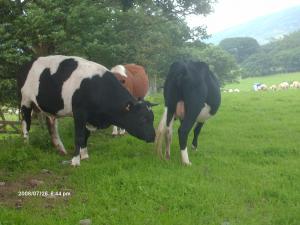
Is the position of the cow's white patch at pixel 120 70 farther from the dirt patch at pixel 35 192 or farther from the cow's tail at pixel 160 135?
the dirt patch at pixel 35 192

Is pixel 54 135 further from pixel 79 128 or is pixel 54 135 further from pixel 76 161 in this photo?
pixel 76 161

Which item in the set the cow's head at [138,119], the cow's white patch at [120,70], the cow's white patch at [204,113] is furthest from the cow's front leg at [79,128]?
the cow's white patch at [120,70]

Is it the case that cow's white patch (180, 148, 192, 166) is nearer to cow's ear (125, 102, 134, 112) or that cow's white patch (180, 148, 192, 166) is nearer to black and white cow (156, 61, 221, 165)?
black and white cow (156, 61, 221, 165)

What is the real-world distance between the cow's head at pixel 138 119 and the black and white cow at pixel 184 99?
0.82 feet

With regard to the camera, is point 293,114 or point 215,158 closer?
point 215,158

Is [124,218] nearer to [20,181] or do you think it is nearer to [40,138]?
[20,181]

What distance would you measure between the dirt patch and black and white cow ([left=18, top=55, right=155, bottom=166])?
114 centimetres

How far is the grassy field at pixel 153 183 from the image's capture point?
6.10m

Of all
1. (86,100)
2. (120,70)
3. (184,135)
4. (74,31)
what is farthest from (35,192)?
(120,70)

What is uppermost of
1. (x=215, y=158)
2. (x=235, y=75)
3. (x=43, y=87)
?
(x=43, y=87)

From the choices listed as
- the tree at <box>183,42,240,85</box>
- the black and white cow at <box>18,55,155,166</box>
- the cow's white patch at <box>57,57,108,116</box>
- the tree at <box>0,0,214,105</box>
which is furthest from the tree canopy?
the tree at <box>183,42,240,85</box>

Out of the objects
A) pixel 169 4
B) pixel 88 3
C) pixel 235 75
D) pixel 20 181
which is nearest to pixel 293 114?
pixel 169 4

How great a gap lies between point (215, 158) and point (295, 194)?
2.54 meters

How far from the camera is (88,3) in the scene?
1165 centimetres
